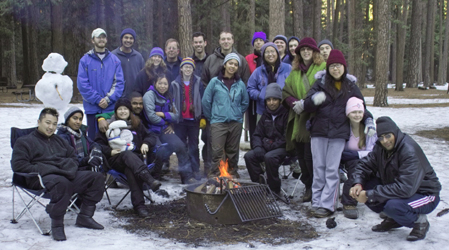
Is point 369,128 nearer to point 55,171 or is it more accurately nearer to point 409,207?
point 409,207

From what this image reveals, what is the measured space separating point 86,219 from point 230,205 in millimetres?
1474

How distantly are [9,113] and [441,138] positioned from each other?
39.0ft

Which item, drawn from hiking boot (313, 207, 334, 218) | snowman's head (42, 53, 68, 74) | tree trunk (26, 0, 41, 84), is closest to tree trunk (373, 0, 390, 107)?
hiking boot (313, 207, 334, 218)

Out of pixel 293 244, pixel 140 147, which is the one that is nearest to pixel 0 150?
pixel 140 147

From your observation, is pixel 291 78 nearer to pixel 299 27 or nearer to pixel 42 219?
pixel 42 219

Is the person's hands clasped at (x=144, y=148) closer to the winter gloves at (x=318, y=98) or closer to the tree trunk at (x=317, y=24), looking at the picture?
the winter gloves at (x=318, y=98)

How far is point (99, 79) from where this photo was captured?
5.78m

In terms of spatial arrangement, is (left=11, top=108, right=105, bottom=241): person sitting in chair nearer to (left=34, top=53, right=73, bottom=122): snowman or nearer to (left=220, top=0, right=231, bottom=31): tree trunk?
(left=34, top=53, right=73, bottom=122): snowman

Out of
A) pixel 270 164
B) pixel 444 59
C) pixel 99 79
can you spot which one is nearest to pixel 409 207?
pixel 270 164

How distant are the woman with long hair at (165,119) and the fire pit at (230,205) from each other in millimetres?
1425

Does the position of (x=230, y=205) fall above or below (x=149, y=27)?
below

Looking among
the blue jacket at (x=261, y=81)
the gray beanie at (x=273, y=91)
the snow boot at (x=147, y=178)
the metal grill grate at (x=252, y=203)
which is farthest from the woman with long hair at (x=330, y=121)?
the snow boot at (x=147, y=178)

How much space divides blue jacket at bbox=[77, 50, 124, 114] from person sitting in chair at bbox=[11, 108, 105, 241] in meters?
1.61

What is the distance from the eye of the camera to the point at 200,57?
6.55 meters
